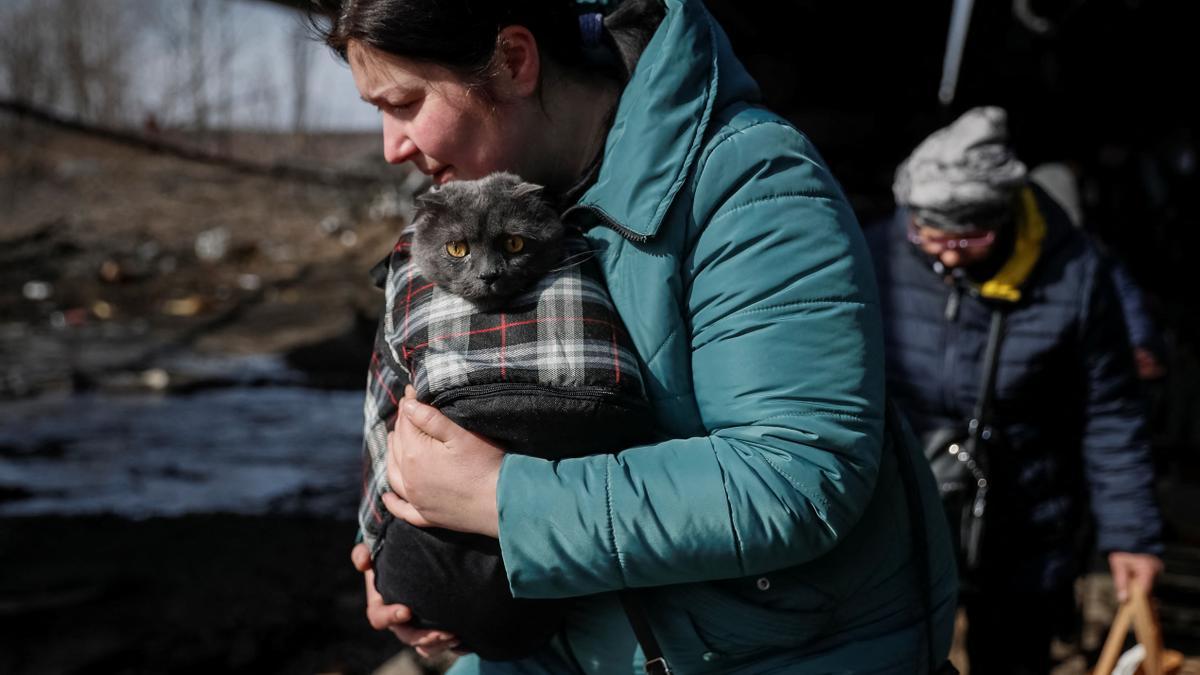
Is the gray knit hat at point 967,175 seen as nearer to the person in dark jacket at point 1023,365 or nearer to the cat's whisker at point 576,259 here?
the person in dark jacket at point 1023,365

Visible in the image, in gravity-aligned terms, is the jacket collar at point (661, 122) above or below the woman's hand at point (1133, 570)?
above

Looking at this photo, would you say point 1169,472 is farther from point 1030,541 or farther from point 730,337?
point 730,337

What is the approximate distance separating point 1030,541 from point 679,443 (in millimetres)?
2042

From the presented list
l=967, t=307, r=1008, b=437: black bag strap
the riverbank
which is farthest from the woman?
the riverbank

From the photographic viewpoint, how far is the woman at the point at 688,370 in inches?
45.5

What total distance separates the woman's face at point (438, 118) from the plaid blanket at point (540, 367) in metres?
0.25

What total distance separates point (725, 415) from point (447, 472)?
0.38m

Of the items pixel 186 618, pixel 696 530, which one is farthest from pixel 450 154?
pixel 186 618

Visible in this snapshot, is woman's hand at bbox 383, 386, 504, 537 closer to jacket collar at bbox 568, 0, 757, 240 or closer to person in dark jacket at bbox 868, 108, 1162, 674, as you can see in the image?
jacket collar at bbox 568, 0, 757, 240

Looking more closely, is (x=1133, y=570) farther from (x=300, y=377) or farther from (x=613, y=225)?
(x=300, y=377)

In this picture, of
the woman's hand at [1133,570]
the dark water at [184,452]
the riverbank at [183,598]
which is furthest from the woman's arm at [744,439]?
the dark water at [184,452]

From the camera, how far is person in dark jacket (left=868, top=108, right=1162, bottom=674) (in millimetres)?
2635

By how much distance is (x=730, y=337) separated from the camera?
3.90 ft

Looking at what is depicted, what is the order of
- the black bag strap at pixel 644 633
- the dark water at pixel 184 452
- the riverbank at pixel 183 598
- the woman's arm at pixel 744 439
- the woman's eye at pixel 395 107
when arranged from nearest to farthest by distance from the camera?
the woman's arm at pixel 744 439 < the black bag strap at pixel 644 633 < the woman's eye at pixel 395 107 < the riverbank at pixel 183 598 < the dark water at pixel 184 452
